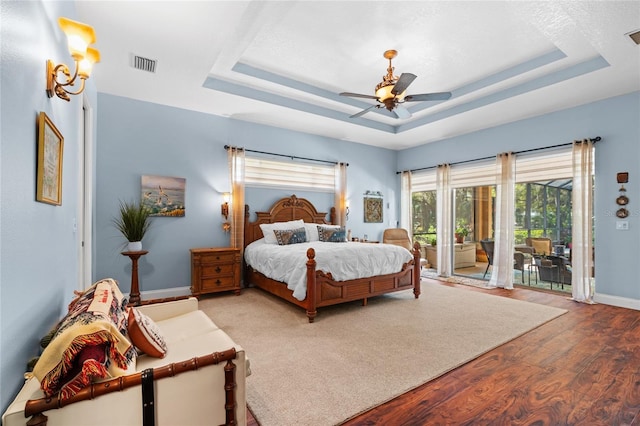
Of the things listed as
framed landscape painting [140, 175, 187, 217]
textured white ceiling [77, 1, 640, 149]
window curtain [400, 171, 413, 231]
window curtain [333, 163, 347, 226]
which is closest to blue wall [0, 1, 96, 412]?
textured white ceiling [77, 1, 640, 149]

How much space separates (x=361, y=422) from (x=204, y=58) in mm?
3729

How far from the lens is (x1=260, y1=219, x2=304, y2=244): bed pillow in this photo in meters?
5.16

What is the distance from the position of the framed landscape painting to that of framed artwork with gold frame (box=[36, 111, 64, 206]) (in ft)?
8.80

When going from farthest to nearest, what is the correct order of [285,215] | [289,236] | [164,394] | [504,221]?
[285,215] → [504,221] → [289,236] → [164,394]

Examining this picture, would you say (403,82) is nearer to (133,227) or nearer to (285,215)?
(285,215)

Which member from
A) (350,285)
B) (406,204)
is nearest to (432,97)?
(350,285)

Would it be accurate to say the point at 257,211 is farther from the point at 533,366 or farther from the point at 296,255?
the point at 533,366

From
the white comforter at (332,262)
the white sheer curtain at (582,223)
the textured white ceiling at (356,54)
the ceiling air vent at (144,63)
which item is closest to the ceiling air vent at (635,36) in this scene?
the textured white ceiling at (356,54)

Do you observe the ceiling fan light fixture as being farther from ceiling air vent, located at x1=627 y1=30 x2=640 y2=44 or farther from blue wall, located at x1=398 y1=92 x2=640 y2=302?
blue wall, located at x1=398 y1=92 x2=640 y2=302

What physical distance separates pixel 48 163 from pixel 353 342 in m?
2.75

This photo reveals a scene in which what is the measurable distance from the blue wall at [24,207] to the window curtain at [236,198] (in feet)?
10.2

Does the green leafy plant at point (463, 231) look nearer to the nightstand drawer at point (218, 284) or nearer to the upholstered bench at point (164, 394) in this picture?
the nightstand drawer at point (218, 284)

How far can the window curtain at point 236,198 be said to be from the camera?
5.15m

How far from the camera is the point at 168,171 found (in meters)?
4.73
